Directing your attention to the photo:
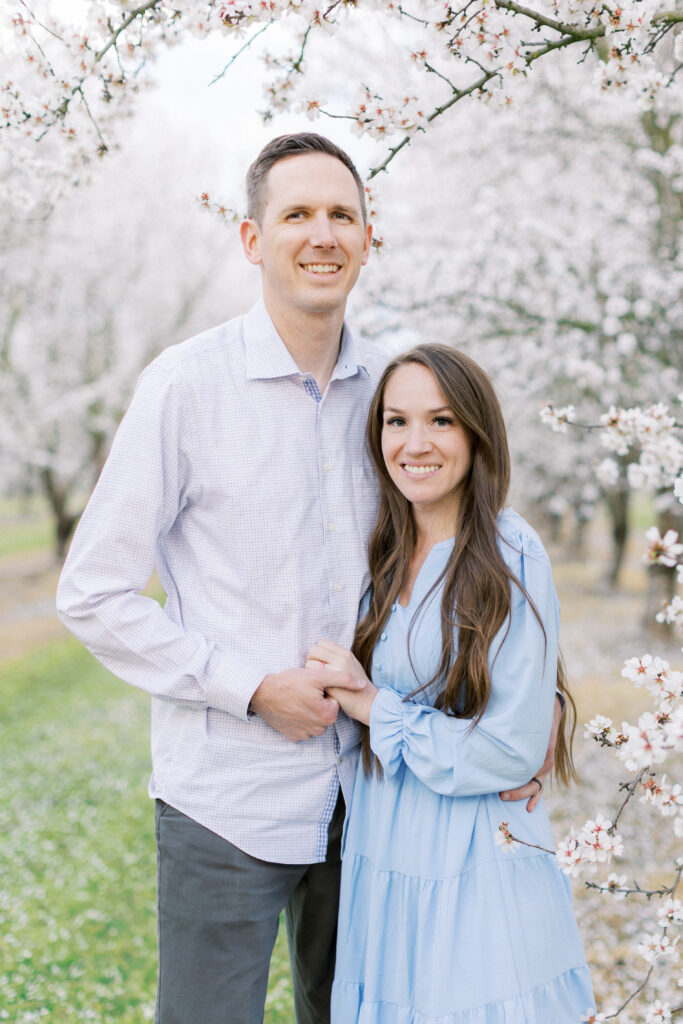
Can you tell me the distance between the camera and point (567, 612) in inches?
511

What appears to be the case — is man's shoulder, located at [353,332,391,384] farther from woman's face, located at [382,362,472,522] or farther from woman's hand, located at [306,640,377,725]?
woman's hand, located at [306,640,377,725]

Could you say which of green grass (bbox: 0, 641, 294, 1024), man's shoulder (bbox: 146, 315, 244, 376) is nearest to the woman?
man's shoulder (bbox: 146, 315, 244, 376)

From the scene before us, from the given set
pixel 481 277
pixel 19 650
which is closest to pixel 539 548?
pixel 481 277

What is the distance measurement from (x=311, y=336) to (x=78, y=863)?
4.25m

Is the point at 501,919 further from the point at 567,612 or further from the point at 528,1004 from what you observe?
the point at 567,612

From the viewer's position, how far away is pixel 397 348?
6.19 m

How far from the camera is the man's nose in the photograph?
211 centimetres

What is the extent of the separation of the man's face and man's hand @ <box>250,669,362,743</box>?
2.99 feet

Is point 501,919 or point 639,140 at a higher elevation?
point 639,140

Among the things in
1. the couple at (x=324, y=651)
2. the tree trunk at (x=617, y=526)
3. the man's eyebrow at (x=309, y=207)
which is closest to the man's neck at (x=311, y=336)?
the couple at (x=324, y=651)

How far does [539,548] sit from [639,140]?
19.6 ft

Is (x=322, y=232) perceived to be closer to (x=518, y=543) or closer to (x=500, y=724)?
(x=518, y=543)

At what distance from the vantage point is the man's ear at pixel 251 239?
2246mm

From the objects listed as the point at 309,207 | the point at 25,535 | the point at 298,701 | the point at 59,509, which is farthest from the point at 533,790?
the point at 25,535
